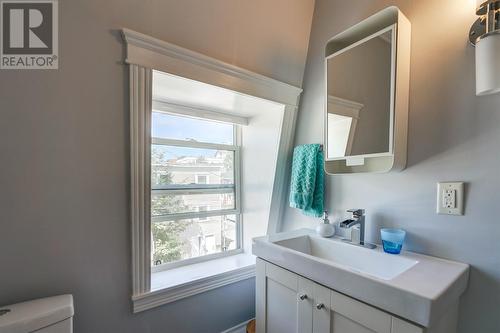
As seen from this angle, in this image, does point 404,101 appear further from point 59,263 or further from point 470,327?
point 59,263

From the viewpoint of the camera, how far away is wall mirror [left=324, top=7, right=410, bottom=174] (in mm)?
1033

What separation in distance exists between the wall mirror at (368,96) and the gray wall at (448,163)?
0.22 feet

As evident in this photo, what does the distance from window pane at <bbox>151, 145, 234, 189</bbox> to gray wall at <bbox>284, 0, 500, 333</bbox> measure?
39.7 inches

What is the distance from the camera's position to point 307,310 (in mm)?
971

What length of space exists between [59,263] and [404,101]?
1631 mm

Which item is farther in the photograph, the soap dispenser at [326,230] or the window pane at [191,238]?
the window pane at [191,238]

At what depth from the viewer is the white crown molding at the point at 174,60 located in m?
1.01

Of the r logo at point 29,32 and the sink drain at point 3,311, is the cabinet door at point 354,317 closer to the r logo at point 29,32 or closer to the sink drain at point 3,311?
the sink drain at point 3,311

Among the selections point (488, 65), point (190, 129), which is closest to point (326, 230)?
point (488, 65)

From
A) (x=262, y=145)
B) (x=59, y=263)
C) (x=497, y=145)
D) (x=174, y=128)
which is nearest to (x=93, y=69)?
(x=174, y=128)

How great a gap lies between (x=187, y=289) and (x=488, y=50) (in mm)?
1661

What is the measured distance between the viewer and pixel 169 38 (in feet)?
3.57

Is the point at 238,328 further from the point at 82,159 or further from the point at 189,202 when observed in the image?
the point at 82,159

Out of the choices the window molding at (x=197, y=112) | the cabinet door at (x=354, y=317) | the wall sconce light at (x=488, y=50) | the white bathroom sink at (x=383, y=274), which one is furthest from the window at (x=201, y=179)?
the wall sconce light at (x=488, y=50)
